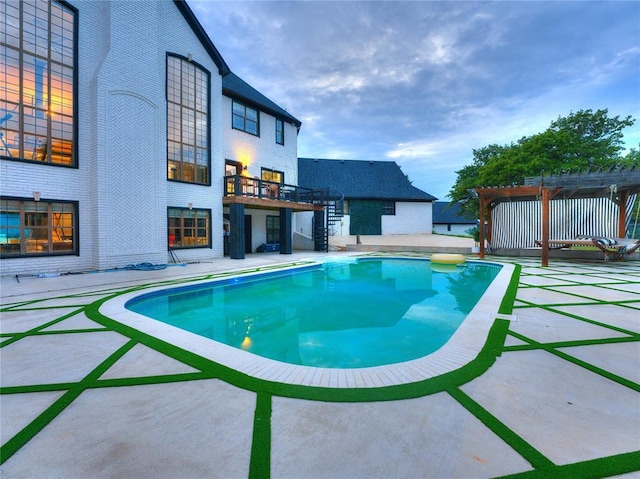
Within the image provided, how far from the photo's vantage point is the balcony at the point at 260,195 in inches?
564

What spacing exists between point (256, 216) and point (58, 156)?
9.60 m

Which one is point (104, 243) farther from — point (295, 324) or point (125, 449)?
point (125, 449)

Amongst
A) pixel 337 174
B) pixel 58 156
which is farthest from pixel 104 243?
pixel 337 174

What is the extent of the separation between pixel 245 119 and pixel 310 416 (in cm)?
1756

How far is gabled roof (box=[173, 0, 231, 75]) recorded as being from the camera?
42.9ft

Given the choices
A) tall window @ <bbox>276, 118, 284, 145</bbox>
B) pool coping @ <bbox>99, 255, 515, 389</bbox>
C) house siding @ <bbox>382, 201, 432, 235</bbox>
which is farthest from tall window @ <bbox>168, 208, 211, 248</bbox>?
house siding @ <bbox>382, 201, 432, 235</bbox>

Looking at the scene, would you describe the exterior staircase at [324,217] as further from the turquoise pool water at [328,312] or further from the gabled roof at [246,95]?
the turquoise pool water at [328,312]

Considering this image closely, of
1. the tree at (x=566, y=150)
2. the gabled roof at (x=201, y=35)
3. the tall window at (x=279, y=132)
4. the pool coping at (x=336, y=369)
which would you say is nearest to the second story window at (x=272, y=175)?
the tall window at (x=279, y=132)

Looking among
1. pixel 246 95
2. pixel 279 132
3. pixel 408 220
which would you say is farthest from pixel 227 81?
pixel 408 220

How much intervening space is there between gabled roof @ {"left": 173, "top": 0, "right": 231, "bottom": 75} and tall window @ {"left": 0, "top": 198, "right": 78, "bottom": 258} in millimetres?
9701

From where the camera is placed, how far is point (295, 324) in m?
5.96

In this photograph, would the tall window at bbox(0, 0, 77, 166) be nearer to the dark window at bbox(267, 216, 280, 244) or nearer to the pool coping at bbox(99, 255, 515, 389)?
the pool coping at bbox(99, 255, 515, 389)

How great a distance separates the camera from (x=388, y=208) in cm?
2770

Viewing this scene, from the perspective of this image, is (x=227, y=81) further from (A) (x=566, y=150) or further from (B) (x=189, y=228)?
(A) (x=566, y=150)
